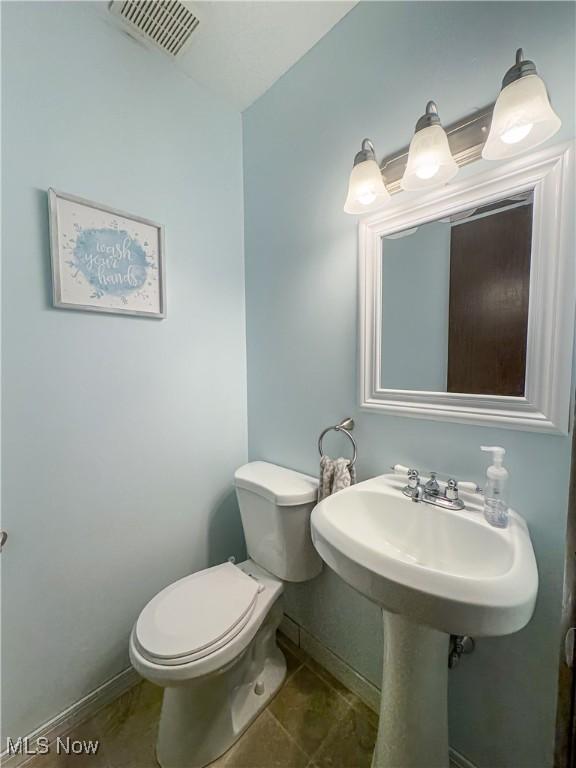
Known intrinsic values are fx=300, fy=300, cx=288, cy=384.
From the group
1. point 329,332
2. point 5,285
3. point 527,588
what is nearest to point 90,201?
point 5,285

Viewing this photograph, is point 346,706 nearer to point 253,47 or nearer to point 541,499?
point 541,499

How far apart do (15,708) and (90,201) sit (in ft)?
5.39

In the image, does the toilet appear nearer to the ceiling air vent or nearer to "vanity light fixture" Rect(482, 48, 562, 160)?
"vanity light fixture" Rect(482, 48, 562, 160)

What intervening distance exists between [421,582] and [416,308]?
753 millimetres

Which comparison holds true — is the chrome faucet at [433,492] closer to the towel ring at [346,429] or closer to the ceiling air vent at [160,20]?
the towel ring at [346,429]

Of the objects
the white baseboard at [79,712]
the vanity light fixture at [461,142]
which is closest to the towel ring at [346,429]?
the vanity light fixture at [461,142]

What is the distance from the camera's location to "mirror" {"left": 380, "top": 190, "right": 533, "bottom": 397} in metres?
0.77

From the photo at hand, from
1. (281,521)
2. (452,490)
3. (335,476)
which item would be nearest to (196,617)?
(281,521)

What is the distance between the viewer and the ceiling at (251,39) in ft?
3.31

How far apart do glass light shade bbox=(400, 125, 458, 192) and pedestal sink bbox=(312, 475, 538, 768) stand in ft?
2.89

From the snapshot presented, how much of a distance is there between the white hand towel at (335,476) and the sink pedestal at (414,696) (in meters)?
0.37

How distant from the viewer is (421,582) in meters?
0.55

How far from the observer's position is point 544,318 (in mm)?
714

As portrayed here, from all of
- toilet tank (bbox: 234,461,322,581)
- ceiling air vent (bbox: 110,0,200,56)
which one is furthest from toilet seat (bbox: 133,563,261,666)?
ceiling air vent (bbox: 110,0,200,56)
